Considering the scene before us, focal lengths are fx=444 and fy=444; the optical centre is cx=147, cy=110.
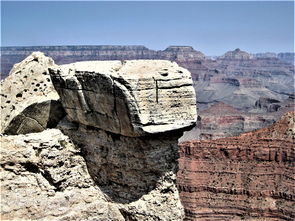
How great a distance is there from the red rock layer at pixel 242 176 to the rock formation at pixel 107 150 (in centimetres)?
3634

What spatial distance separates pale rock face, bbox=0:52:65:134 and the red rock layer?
116 ft

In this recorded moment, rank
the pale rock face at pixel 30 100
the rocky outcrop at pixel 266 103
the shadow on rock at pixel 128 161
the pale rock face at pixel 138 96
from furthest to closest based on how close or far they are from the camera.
→ the rocky outcrop at pixel 266 103, the pale rock face at pixel 30 100, the shadow on rock at pixel 128 161, the pale rock face at pixel 138 96

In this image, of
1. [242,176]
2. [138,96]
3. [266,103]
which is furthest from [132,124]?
[266,103]

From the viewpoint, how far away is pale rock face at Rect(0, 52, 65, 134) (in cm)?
1355

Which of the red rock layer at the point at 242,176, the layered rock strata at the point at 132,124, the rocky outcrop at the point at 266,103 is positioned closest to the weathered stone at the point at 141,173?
the layered rock strata at the point at 132,124

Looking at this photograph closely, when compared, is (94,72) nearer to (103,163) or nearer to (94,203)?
(103,163)

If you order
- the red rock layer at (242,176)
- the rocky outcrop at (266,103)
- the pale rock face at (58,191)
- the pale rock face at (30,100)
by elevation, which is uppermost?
the pale rock face at (30,100)

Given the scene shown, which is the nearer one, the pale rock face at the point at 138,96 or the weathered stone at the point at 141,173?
the pale rock face at the point at 138,96

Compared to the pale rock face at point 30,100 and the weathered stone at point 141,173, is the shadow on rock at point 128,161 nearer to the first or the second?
the weathered stone at point 141,173

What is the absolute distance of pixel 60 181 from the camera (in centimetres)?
1145

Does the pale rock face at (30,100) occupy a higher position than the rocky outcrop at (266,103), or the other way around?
the pale rock face at (30,100)

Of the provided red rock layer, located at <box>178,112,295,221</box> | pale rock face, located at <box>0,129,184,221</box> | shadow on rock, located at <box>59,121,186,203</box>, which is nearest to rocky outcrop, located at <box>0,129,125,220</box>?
pale rock face, located at <box>0,129,184,221</box>

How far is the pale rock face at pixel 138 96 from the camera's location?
10117mm

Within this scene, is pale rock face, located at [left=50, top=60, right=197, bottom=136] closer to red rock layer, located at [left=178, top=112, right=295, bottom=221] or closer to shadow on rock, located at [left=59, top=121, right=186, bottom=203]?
shadow on rock, located at [left=59, top=121, right=186, bottom=203]
